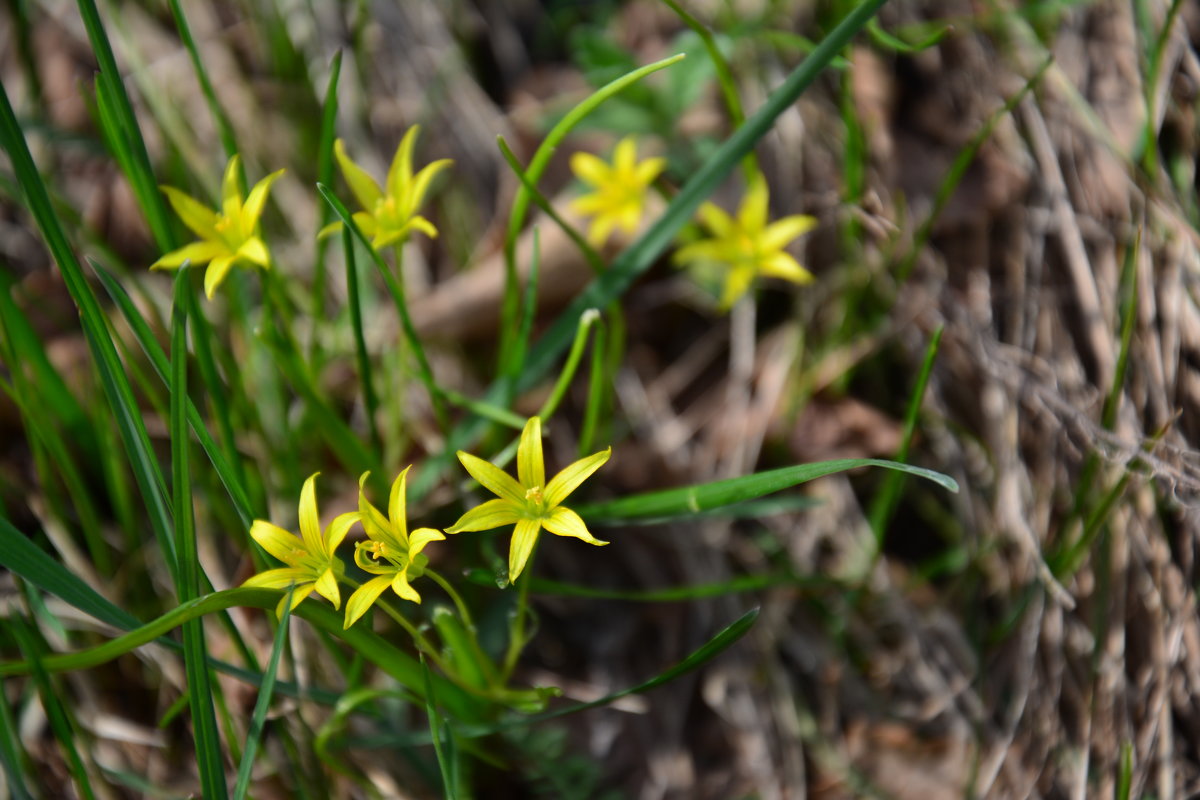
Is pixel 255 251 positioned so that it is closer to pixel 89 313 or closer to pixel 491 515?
pixel 89 313

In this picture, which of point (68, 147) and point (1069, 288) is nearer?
point (1069, 288)

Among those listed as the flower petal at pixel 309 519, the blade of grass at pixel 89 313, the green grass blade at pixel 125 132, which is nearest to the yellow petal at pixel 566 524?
the flower petal at pixel 309 519

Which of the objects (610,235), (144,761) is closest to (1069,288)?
(610,235)

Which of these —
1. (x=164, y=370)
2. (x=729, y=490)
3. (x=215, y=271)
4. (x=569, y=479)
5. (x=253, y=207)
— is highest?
(x=253, y=207)

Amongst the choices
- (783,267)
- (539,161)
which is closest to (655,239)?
(539,161)

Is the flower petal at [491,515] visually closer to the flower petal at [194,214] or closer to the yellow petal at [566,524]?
the yellow petal at [566,524]

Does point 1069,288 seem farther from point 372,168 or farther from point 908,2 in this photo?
point 372,168

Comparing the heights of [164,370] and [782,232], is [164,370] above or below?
above
